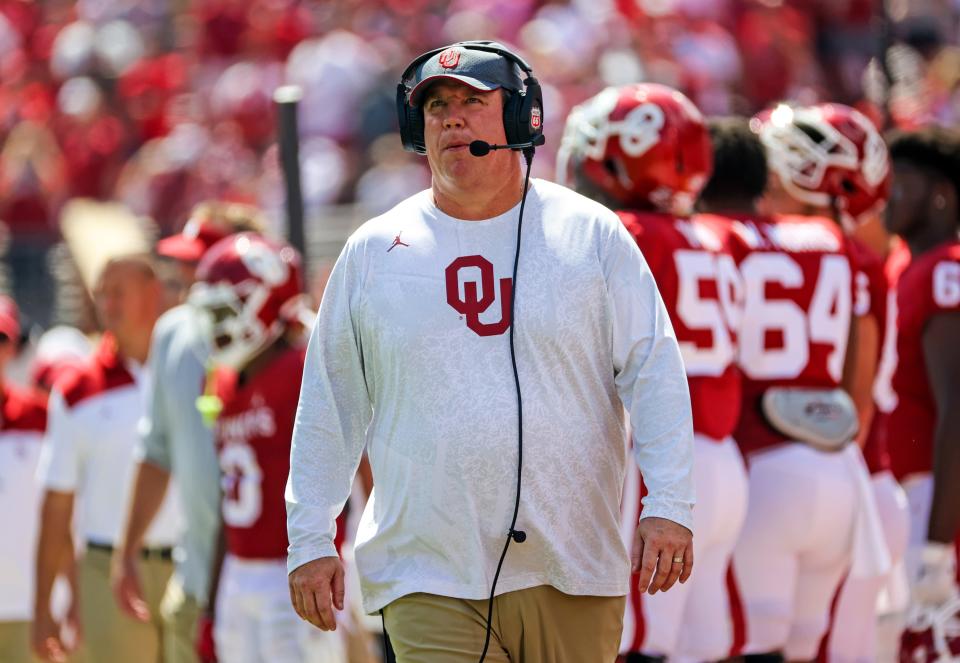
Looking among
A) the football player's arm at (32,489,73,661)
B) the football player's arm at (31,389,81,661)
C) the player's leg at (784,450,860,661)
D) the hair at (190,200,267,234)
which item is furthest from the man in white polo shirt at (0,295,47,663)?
the player's leg at (784,450,860,661)

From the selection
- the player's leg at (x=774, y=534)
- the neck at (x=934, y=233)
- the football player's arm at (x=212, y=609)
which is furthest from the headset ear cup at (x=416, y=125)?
the neck at (x=934, y=233)

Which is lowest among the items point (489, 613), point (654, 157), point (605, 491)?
point (489, 613)

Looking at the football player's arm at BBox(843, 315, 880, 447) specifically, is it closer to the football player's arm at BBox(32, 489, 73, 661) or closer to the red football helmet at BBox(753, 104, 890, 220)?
the red football helmet at BBox(753, 104, 890, 220)

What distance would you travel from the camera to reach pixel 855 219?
6941 millimetres

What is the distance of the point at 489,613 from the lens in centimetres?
411

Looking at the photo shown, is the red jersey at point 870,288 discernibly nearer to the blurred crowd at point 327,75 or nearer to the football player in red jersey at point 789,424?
the football player in red jersey at point 789,424

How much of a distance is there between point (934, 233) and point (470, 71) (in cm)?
288

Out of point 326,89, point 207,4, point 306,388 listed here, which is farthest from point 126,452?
point 207,4

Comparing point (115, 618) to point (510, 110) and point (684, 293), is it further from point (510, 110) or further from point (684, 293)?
point (510, 110)

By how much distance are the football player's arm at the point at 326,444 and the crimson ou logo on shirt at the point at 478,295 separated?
25 centimetres

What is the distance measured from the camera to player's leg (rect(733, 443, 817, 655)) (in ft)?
20.0

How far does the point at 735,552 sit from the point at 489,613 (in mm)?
2246

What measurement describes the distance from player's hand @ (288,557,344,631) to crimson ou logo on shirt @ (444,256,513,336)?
643mm

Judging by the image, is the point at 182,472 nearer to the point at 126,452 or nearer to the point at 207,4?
the point at 126,452
